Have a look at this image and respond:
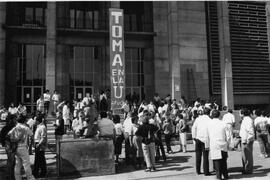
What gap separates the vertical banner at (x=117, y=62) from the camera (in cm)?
1717

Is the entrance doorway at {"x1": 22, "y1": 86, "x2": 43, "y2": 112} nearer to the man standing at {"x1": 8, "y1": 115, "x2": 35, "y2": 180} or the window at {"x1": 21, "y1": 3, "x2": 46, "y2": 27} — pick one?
the window at {"x1": 21, "y1": 3, "x2": 46, "y2": 27}

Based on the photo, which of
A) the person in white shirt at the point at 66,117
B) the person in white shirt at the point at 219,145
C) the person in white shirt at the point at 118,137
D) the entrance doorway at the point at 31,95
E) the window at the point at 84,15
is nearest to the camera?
the person in white shirt at the point at 219,145

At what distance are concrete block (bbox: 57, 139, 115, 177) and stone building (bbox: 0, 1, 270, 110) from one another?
44.4 ft

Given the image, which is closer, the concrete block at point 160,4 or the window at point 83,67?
the window at point 83,67

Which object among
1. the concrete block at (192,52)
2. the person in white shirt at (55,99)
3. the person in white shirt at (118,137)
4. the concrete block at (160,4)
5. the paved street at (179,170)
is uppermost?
the concrete block at (160,4)

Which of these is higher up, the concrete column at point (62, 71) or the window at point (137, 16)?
the window at point (137, 16)

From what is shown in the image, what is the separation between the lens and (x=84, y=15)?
24.8 m

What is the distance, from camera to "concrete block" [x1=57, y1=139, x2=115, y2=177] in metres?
8.74

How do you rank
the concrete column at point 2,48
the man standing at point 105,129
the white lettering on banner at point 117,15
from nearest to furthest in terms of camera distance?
the man standing at point 105,129 → the white lettering on banner at point 117,15 → the concrete column at point 2,48

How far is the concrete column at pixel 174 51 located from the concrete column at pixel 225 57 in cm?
402

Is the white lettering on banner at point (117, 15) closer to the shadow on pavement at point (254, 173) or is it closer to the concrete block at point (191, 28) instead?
the concrete block at point (191, 28)

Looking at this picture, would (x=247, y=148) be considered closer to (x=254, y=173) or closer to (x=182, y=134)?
(x=254, y=173)

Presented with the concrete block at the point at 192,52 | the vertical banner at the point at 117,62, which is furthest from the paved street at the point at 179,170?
the concrete block at the point at 192,52

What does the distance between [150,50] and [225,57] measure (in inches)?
261
